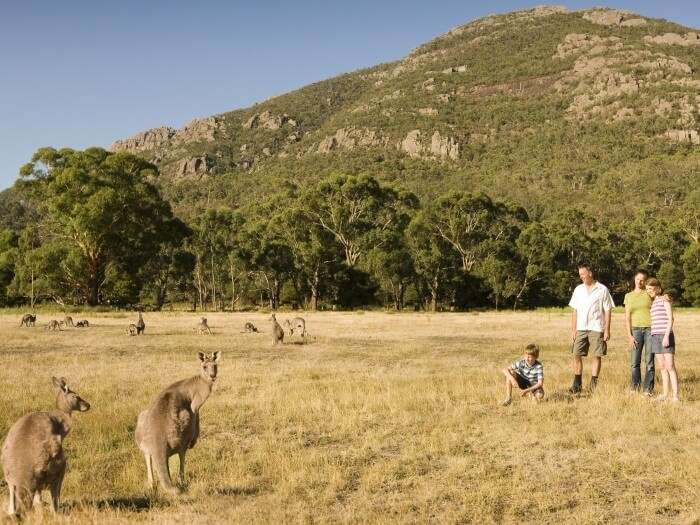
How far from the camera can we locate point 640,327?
1141 cm

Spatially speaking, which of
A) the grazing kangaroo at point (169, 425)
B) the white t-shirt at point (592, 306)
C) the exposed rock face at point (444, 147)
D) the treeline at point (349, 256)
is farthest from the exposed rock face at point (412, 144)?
the grazing kangaroo at point (169, 425)

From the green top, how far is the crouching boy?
2116 mm

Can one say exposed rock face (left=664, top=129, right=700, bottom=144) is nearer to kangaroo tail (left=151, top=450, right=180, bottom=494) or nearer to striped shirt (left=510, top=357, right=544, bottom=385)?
striped shirt (left=510, top=357, right=544, bottom=385)

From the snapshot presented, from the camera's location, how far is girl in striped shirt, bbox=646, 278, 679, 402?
1066 centimetres

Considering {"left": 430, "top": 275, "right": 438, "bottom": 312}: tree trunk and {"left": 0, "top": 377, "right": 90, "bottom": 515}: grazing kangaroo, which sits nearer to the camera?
{"left": 0, "top": 377, "right": 90, "bottom": 515}: grazing kangaroo

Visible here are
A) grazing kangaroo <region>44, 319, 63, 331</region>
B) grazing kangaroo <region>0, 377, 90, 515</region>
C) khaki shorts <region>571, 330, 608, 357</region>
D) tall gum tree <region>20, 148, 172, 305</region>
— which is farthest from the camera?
tall gum tree <region>20, 148, 172, 305</region>

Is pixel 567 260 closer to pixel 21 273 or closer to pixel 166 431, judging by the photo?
pixel 21 273

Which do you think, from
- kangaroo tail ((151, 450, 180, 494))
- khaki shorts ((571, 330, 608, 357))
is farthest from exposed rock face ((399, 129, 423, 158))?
kangaroo tail ((151, 450, 180, 494))

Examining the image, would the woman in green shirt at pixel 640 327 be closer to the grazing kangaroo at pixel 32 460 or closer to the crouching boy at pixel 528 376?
the crouching boy at pixel 528 376

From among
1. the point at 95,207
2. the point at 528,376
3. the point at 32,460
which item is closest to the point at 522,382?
the point at 528,376

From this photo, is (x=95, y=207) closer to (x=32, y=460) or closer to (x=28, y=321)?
(x=28, y=321)

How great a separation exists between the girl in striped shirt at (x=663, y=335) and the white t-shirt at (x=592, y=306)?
2.85 ft

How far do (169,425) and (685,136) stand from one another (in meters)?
180

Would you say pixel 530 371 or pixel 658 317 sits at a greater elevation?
pixel 658 317
